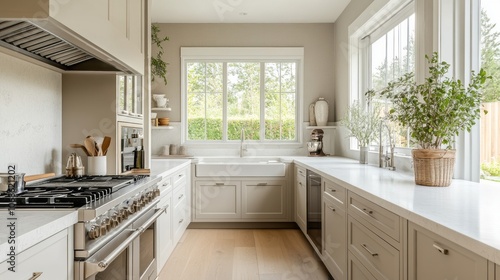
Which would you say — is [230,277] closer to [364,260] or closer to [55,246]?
[364,260]

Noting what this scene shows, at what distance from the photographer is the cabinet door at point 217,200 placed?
4246 mm

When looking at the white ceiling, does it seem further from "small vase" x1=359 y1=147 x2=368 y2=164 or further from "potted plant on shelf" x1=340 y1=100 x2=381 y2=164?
"small vase" x1=359 y1=147 x2=368 y2=164

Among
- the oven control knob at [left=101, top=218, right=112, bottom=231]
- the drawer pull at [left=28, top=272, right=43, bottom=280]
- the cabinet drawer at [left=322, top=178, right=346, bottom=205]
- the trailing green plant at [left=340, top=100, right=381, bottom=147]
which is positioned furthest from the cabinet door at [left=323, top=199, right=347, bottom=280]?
the drawer pull at [left=28, top=272, right=43, bottom=280]

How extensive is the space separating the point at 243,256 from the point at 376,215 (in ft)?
5.97

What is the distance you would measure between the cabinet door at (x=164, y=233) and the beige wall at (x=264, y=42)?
1.98 meters

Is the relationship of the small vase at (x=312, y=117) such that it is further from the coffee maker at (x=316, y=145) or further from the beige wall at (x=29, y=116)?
the beige wall at (x=29, y=116)

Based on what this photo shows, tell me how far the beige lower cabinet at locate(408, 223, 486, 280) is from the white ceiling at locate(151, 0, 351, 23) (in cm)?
336

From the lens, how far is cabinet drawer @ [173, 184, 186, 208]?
11.2 feet

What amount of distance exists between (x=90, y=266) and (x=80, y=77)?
4.88ft

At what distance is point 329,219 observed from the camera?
2.76 metres

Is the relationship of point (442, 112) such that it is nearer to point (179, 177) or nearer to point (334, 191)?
point (334, 191)

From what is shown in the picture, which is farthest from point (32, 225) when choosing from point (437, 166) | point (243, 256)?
point (243, 256)

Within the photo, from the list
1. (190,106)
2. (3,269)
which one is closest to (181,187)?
(190,106)

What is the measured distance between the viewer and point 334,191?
259 cm
